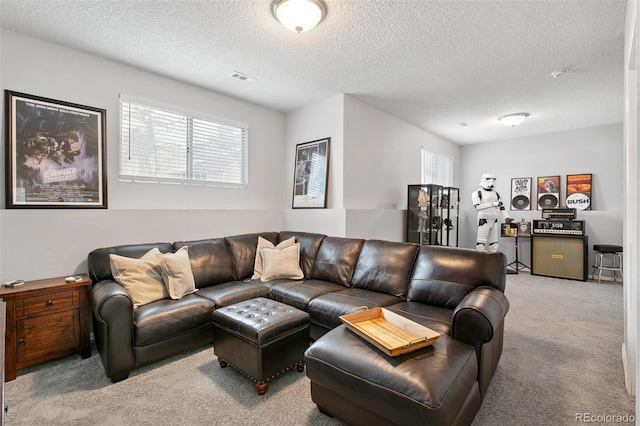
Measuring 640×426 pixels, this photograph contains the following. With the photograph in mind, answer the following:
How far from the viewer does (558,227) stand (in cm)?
548

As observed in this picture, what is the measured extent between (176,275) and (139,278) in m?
0.29

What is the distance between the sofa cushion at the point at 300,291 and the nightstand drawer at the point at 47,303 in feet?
5.36

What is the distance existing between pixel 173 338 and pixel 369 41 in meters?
3.02

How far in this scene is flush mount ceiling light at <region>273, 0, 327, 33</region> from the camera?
2139 millimetres

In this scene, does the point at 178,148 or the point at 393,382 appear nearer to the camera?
the point at 393,382

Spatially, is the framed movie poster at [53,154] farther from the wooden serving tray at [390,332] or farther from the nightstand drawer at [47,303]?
the wooden serving tray at [390,332]

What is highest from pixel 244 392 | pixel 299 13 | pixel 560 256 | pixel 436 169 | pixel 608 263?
pixel 299 13

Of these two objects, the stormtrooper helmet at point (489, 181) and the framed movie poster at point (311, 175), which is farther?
the stormtrooper helmet at point (489, 181)

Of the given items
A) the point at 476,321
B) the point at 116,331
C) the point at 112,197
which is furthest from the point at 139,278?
the point at 476,321

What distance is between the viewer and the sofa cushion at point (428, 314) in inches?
81.0

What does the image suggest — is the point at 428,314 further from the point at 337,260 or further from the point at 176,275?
the point at 176,275

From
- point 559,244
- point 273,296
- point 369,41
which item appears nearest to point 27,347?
point 273,296

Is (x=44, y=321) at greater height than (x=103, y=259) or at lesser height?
lesser

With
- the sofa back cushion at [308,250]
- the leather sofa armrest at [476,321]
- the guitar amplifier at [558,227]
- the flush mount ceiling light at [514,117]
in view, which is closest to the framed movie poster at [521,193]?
the guitar amplifier at [558,227]
